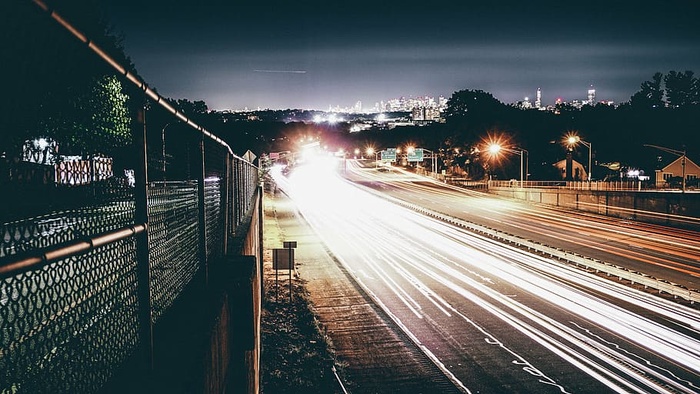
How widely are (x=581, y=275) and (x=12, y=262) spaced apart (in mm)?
28645

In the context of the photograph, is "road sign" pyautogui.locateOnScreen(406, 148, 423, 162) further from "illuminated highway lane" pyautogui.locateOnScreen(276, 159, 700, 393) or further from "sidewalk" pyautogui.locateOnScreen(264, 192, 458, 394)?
"sidewalk" pyautogui.locateOnScreen(264, 192, 458, 394)

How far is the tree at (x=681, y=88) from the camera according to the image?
163250mm

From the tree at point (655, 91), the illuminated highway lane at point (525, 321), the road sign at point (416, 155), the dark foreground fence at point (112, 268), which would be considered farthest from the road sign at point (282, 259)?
the tree at point (655, 91)

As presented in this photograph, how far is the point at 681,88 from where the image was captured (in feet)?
540

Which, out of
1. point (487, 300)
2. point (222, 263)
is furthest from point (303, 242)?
point (222, 263)

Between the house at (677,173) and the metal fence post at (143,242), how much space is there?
79334mm

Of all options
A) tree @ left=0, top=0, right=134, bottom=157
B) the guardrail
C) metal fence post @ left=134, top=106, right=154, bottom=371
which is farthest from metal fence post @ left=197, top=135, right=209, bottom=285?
the guardrail

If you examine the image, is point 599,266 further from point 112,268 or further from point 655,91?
point 655,91

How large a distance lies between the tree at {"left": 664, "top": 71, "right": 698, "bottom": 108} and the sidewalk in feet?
552

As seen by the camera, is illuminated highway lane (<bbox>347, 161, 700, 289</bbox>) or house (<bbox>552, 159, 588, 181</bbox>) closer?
illuminated highway lane (<bbox>347, 161, 700, 289</bbox>)

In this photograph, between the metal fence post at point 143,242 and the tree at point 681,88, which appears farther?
the tree at point 681,88

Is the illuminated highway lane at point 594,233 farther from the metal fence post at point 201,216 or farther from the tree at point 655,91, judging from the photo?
the tree at point 655,91

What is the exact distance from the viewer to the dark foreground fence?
1.82 m

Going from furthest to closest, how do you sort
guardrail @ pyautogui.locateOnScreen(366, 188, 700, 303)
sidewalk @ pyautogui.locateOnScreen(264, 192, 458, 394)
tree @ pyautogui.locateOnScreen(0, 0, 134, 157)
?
guardrail @ pyautogui.locateOnScreen(366, 188, 700, 303) < sidewalk @ pyautogui.locateOnScreen(264, 192, 458, 394) < tree @ pyautogui.locateOnScreen(0, 0, 134, 157)
